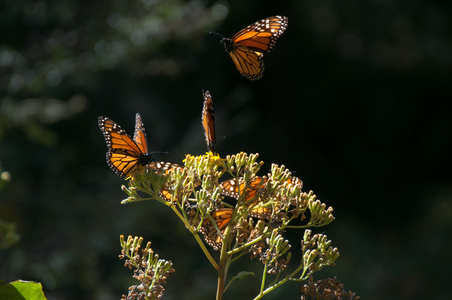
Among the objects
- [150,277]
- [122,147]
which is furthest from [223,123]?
[150,277]

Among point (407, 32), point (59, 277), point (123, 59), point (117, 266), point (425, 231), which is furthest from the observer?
point (407, 32)

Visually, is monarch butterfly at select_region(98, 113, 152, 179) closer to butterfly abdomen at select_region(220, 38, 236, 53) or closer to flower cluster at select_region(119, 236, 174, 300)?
flower cluster at select_region(119, 236, 174, 300)

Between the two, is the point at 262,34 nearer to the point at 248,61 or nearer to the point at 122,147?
the point at 248,61

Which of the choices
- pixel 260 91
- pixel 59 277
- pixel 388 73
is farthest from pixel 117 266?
pixel 388 73

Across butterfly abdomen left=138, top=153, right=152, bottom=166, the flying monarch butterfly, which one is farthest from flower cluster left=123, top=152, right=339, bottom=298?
butterfly abdomen left=138, top=153, right=152, bottom=166

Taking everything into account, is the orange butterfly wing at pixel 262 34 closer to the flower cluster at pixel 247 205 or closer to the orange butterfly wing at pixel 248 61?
the orange butterfly wing at pixel 248 61

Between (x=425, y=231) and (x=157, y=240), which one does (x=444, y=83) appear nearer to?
(x=425, y=231)
